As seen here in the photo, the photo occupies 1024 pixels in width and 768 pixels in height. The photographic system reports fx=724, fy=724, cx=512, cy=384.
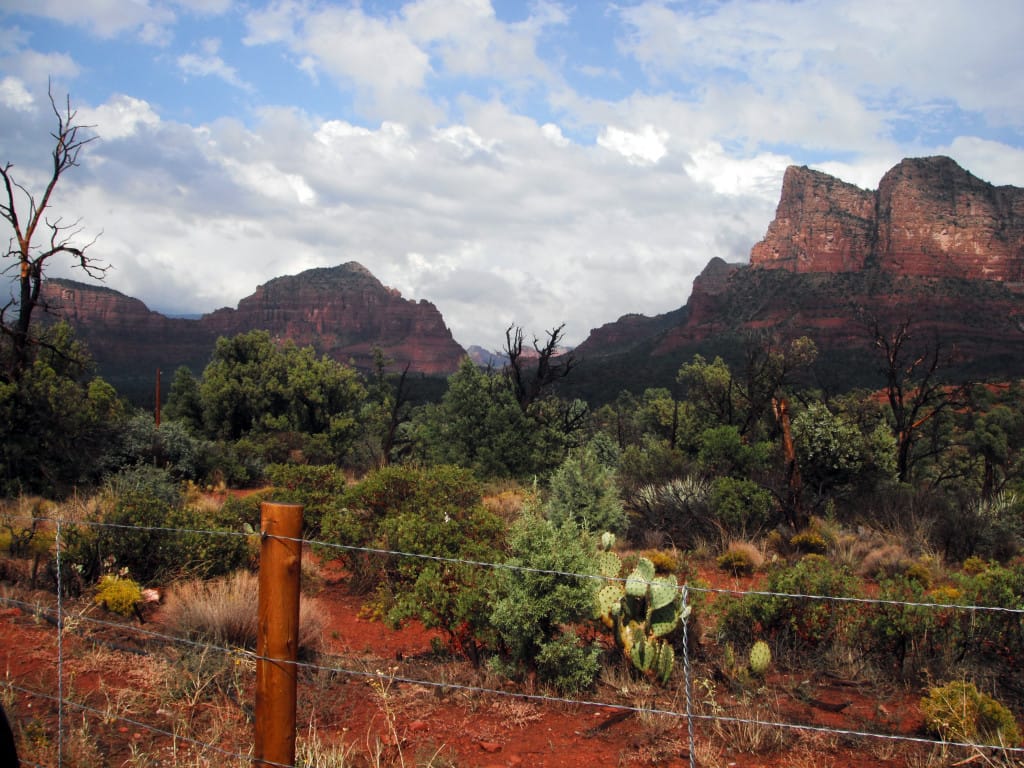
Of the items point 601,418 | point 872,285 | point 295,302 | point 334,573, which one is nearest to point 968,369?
point 872,285

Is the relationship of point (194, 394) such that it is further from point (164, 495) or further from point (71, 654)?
point (71, 654)

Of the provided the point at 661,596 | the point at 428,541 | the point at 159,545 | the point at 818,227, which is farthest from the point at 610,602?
the point at 818,227

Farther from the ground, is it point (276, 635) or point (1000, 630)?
point (276, 635)

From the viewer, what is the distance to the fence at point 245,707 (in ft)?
11.9

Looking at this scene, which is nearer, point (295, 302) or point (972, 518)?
point (972, 518)

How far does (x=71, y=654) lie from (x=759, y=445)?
14578 millimetres

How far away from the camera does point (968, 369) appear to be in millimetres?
72625

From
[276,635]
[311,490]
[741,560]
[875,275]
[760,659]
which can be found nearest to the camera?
[276,635]

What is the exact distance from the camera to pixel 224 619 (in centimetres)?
643

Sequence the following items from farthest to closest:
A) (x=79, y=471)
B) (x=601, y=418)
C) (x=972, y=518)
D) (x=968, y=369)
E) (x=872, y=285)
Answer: (x=872, y=285)
(x=968, y=369)
(x=601, y=418)
(x=79, y=471)
(x=972, y=518)

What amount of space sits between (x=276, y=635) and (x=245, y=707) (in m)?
2.08

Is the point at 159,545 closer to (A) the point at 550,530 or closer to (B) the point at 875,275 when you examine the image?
(A) the point at 550,530

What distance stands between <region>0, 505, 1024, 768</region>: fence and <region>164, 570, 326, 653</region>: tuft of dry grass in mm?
207

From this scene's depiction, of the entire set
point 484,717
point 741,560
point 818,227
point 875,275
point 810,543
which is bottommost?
point 741,560
